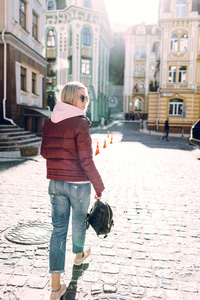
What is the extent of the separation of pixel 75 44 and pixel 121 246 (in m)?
32.8

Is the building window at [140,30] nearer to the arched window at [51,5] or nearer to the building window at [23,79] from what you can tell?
the arched window at [51,5]

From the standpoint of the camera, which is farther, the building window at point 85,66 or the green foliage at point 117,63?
the green foliage at point 117,63

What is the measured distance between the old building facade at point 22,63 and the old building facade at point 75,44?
12.4 meters

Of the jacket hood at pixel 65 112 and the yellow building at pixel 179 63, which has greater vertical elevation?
the yellow building at pixel 179 63

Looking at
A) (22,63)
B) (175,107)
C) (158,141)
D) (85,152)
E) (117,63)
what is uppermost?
(117,63)

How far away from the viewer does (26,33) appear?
728 inches

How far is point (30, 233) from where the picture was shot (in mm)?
4297

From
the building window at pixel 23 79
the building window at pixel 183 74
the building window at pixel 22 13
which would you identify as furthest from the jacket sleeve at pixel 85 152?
the building window at pixel 183 74

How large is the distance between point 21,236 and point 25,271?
98cm

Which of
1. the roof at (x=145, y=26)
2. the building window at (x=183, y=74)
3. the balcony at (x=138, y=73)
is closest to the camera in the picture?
the building window at (x=183, y=74)

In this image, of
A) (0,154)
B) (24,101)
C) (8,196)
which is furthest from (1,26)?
(8,196)

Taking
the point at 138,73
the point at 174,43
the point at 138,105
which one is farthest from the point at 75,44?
the point at 138,105

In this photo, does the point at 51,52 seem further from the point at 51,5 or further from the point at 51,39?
the point at 51,5

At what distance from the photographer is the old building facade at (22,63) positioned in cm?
1597
